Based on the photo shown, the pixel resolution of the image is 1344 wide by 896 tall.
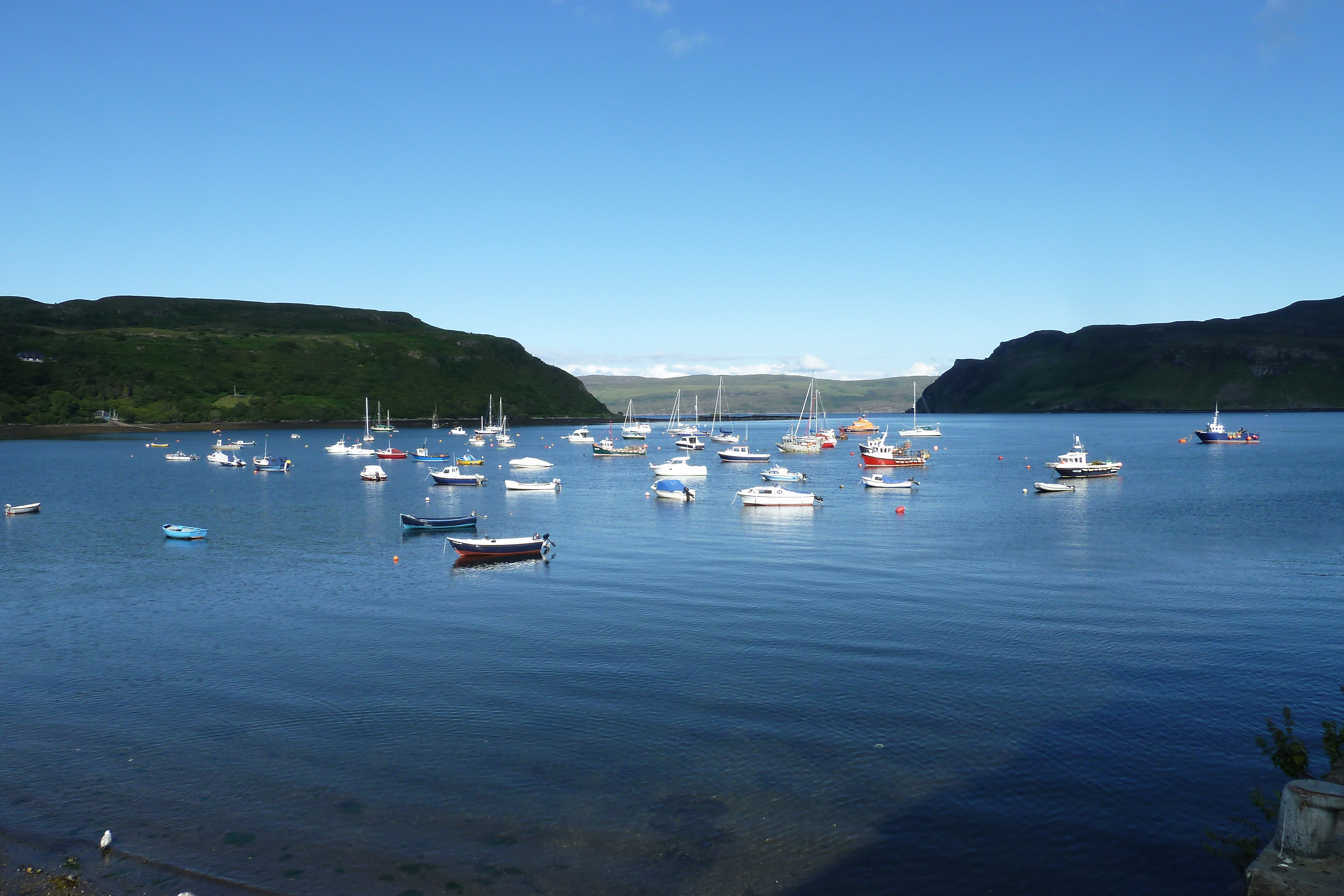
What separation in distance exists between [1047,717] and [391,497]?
2645 inches

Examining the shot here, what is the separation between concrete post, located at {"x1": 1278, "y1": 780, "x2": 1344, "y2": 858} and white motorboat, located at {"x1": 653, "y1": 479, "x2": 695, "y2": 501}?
2554 inches

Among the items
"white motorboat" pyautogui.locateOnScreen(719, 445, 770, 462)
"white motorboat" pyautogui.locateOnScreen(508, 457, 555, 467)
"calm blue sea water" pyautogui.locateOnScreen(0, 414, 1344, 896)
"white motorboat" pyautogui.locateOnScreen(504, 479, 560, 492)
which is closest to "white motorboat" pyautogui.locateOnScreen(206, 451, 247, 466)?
"white motorboat" pyautogui.locateOnScreen(508, 457, 555, 467)

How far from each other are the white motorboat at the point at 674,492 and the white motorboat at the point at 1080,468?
44.6 meters

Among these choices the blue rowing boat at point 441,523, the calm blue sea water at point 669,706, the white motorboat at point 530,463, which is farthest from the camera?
the white motorboat at point 530,463

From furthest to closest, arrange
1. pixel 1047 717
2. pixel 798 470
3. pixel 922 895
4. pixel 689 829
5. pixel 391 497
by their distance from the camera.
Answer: pixel 798 470 → pixel 391 497 → pixel 1047 717 → pixel 689 829 → pixel 922 895

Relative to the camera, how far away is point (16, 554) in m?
49.2

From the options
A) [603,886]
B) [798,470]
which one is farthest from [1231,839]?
[798,470]

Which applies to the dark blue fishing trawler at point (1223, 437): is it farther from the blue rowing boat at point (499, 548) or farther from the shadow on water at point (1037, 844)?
the shadow on water at point (1037, 844)

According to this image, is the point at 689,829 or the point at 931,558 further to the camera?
the point at 931,558

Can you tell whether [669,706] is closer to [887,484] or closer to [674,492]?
[674,492]

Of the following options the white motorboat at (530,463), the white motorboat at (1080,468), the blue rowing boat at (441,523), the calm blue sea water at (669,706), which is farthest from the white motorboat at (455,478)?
the white motorboat at (1080,468)

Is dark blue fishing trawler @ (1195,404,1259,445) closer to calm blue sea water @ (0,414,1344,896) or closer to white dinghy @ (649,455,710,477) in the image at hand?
white dinghy @ (649,455,710,477)

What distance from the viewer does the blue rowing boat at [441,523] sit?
2264 inches

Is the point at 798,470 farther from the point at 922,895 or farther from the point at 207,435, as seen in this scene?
the point at 207,435
